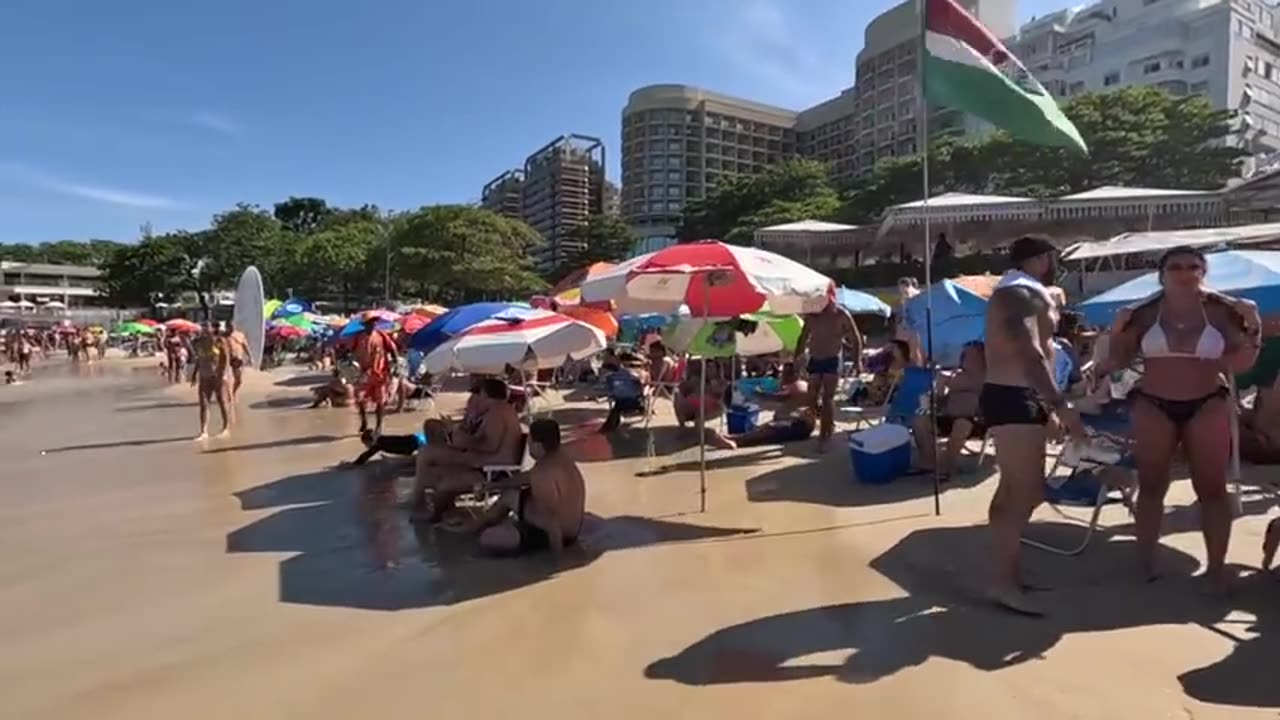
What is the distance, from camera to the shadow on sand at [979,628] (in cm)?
317

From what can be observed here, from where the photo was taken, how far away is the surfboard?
1164 centimetres

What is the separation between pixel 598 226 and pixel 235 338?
58.4 m

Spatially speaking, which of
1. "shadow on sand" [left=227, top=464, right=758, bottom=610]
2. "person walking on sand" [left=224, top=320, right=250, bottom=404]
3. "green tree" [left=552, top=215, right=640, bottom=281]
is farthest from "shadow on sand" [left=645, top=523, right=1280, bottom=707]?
"green tree" [left=552, top=215, right=640, bottom=281]

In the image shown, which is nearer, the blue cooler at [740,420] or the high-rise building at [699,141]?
the blue cooler at [740,420]

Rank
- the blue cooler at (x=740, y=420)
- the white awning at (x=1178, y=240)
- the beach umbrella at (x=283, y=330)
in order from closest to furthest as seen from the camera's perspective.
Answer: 1. the white awning at (x=1178, y=240)
2. the blue cooler at (x=740, y=420)
3. the beach umbrella at (x=283, y=330)

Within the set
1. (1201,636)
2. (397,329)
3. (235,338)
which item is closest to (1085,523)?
(1201,636)

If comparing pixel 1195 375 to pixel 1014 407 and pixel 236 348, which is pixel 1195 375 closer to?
pixel 1014 407

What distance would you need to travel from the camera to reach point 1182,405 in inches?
149

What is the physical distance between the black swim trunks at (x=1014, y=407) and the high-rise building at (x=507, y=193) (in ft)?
383

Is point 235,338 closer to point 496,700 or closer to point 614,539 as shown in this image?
point 614,539

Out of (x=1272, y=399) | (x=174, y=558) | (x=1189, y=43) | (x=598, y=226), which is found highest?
(x=1189, y=43)

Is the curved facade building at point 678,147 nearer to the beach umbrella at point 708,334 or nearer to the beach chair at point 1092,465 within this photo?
the beach umbrella at point 708,334

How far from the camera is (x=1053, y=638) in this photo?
3406 millimetres

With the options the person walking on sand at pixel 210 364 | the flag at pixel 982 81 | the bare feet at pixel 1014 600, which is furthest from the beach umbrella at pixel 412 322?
the bare feet at pixel 1014 600
